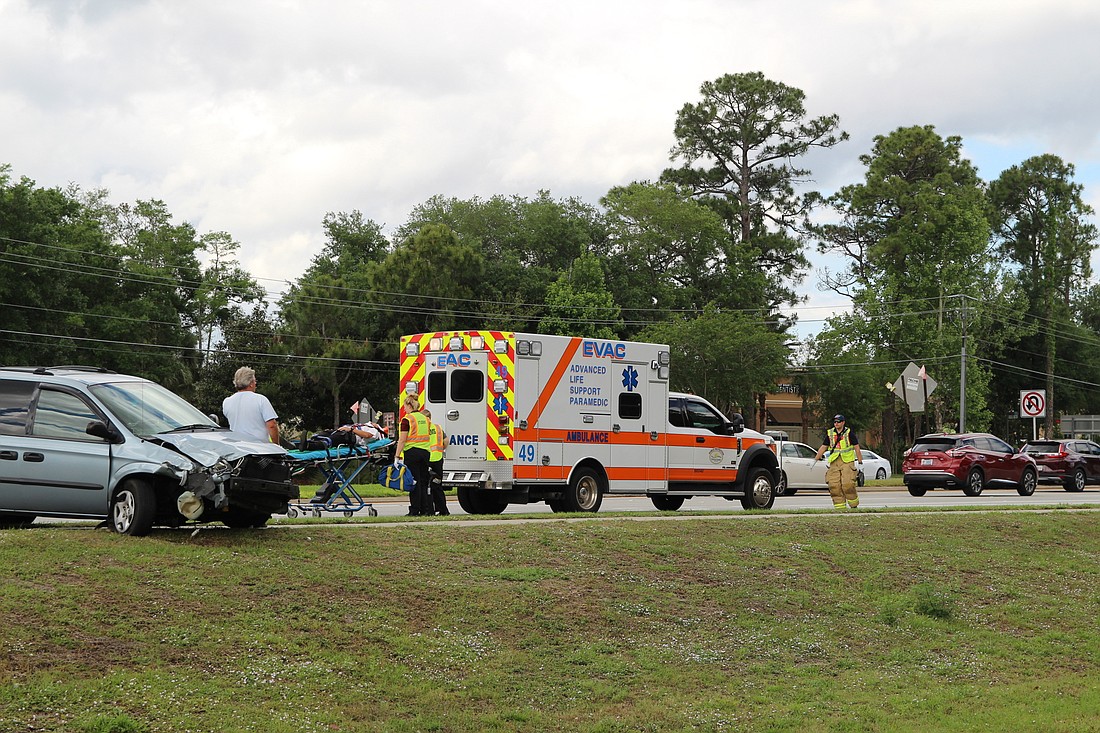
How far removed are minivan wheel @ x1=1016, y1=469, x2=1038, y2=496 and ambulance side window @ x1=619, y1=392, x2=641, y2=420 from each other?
17.3 m

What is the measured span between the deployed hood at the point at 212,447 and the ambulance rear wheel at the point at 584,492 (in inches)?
306

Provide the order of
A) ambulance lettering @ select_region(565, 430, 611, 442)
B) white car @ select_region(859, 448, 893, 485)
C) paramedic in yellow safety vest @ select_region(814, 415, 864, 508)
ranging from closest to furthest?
ambulance lettering @ select_region(565, 430, 611, 442) → paramedic in yellow safety vest @ select_region(814, 415, 864, 508) → white car @ select_region(859, 448, 893, 485)

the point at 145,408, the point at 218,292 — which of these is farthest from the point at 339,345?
the point at 145,408

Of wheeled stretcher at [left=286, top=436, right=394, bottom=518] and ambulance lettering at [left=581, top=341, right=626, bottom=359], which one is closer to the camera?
wheeled stretcher at [left=286, top=436, right=394, bottom=518]

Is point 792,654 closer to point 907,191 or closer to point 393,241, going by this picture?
point 907,191

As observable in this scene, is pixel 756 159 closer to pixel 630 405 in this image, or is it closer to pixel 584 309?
pixel 584 309

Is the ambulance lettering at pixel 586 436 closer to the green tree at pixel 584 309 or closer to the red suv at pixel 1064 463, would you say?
the red suv at pixel 1064 463

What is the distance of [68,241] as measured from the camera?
180 feet

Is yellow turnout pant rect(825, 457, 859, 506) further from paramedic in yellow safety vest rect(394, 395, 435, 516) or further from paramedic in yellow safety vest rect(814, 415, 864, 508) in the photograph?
paramedic in yellow safety vest rect(394, 395, 435, 516)

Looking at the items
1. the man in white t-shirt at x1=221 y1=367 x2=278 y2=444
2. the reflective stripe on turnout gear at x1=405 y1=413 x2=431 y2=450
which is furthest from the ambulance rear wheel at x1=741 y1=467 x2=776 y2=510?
the man in white t-shirt at x1=221 y1=367 x2=278 y2=444

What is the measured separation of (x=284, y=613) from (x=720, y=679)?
11.9 ft

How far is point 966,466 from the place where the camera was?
1264 inches

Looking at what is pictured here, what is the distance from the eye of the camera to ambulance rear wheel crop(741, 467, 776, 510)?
72.5 ft

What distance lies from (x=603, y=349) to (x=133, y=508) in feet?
31.7
